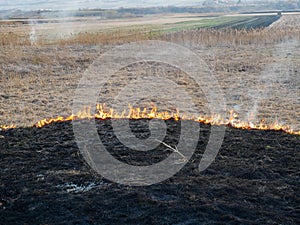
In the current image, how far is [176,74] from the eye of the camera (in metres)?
11.9

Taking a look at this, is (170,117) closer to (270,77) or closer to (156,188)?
(156,188)

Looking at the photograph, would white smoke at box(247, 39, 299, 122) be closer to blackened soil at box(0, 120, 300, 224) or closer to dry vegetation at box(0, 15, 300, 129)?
dry vegetation at box(0, 15, 300, 129)

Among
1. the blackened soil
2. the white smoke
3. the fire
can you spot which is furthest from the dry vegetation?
the blackened soil

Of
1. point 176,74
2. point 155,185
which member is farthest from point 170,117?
point 176,74

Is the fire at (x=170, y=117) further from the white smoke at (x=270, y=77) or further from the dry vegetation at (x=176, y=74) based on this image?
the dry vegetation at (x=176, y=74)

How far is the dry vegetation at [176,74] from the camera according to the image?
8453 mm

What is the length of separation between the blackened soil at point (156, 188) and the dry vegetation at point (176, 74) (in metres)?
3.57

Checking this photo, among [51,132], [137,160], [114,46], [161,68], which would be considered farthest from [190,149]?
[114,46]

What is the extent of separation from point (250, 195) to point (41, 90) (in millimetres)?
8008

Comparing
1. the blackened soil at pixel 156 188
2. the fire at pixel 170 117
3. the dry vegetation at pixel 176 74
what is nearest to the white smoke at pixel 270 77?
the dry vegetation at pixel 176 74

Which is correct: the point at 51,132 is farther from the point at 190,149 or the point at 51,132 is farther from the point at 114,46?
the point at 114,46

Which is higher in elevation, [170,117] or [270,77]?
[170,117]

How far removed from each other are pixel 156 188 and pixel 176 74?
349 inches

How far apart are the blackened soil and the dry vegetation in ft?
11.7
